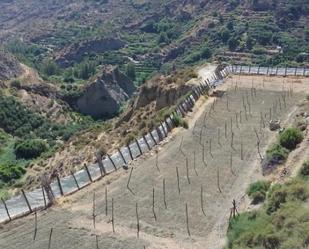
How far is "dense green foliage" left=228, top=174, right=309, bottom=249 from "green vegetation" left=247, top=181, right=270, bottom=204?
0.60 m

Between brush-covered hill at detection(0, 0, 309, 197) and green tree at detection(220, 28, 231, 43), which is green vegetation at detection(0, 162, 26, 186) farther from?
green tree at detection(220, 28, 231, 43)

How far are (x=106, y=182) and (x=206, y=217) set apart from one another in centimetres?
661

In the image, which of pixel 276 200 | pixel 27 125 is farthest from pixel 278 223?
pixel 27 125

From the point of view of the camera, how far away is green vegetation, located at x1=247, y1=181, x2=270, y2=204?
29.8 m

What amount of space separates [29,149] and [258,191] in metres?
42.5

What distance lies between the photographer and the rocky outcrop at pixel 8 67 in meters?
97.3

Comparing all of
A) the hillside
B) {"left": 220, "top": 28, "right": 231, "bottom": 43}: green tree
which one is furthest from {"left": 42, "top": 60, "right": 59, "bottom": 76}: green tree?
{"left": 220, "top": 28, "right": 231, "bottom": 43}: green tree

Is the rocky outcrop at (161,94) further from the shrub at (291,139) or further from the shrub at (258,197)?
the shrub at (258,197)

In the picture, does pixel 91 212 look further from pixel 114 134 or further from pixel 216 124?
pixel 114 134

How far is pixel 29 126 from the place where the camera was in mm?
81750

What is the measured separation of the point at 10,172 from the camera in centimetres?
5688

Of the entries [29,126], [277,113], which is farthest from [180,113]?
[29,126]

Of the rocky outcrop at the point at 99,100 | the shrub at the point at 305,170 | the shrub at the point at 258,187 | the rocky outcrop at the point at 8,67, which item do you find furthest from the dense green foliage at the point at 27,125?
the shrub at the point at 305,170

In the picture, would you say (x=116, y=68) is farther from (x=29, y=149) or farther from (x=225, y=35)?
(x=225, y=35)
